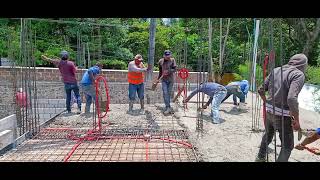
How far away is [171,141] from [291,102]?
2.20 metres

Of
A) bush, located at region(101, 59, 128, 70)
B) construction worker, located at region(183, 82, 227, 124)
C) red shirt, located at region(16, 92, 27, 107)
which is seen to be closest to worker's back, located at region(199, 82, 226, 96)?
construction worker, located at region(183, 82, 227, 124)

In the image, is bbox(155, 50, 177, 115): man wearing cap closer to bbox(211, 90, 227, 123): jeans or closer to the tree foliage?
bbox(211, 90, 227, 123): jeans

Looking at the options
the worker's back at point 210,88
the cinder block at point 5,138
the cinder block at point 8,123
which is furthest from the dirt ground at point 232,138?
the cinder block at point 8,123

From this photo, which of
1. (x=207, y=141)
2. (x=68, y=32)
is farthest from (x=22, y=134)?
(x=68, y=32)

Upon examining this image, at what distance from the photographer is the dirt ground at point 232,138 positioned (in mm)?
4430

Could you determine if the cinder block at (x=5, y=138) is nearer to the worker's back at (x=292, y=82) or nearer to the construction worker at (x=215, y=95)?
the construction worker at (x=215, y=95)

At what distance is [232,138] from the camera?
535 cm

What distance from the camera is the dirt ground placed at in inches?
174

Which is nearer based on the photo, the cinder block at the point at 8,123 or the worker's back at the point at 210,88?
the cinder block at the point at 8,123

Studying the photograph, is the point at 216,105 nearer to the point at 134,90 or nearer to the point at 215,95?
the point at 215,95

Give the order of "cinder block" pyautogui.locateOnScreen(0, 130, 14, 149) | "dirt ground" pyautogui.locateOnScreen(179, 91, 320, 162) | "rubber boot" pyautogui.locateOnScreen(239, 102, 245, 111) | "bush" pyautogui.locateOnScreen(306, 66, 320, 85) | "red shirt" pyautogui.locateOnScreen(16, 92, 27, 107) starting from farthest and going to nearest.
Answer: "bush" pyautogui.locateOnScreen(306, 66, 320, 85)
"rubber boot" pyautogui.locateOnScreen(239, 102, 245, 111)
"red shirt" pyautogui.locateOnScreen(16, 92, 27, 107)
"cinder block" pyautogui.locateOnScreen(0, 130, 14, 149)
"dirt ground" pyautogui.locateOnScreen(179, 91, 320, 162)

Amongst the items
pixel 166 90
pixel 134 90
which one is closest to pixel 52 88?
pixel 134 90
